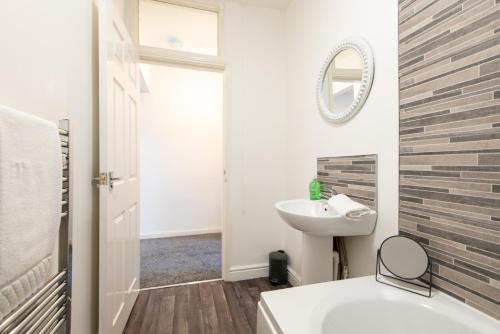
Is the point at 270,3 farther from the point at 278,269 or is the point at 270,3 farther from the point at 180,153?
the point at 278,269

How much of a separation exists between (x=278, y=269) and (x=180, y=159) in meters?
2.18

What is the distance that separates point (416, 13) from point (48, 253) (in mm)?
1669

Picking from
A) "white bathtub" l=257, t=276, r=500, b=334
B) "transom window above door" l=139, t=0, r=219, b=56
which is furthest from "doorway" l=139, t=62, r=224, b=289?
"white bathtub" l=257, t=276, r=500, b=334

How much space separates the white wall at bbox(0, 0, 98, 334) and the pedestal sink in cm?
105

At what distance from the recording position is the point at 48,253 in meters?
0.71

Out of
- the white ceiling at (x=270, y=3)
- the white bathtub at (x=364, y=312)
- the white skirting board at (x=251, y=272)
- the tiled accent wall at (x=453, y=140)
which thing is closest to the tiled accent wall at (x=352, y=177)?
the tiled accent wall at (x=453, y=140)

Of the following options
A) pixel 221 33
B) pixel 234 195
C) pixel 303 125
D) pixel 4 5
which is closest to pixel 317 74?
pixel 303 125

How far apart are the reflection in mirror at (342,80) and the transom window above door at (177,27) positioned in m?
1.12

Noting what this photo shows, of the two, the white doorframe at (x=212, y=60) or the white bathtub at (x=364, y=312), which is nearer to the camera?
the white bathtub at (x=364, y=312)

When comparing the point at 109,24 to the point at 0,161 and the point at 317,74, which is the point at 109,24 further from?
the point at 317,74

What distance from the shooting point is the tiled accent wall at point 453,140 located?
0.75 meters

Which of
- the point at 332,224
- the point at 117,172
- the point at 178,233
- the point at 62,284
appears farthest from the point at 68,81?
the point at 178,233

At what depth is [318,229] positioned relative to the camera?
3.92 ft

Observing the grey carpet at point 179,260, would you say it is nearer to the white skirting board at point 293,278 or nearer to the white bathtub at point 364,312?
the white skirting board at point 293,278
